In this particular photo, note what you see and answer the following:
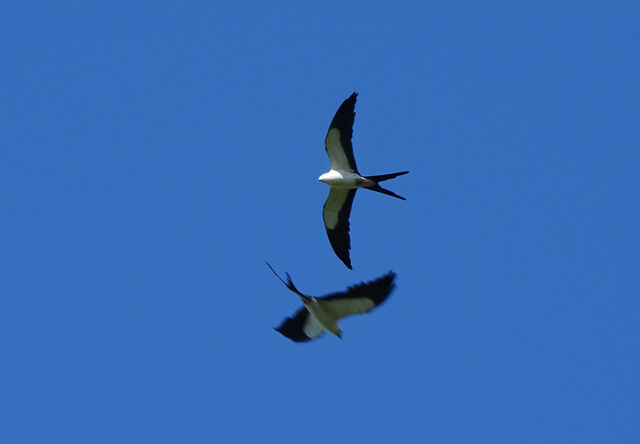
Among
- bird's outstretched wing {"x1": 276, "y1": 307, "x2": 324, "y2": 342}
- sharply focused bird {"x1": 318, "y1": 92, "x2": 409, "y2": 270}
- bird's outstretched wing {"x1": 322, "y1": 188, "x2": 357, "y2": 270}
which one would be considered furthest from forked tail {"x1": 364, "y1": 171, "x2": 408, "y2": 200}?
bird's outstretched wing {"x1": 276, "y1": 307, "x2": 324, "y2": 342}

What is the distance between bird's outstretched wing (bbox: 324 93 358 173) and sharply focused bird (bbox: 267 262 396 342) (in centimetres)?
322

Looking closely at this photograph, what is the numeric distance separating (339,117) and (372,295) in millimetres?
4250

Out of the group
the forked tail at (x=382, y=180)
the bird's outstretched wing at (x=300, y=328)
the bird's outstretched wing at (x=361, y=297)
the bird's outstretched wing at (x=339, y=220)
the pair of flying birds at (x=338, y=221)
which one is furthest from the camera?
the bird's outstretched wing at (x=339, y=220)

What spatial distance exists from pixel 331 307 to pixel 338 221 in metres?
3.91

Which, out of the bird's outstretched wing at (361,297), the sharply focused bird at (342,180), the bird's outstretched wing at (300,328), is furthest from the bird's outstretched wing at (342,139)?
the bird's outstretched wing at (361,297)

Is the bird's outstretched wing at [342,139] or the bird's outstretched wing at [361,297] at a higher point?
the bird's outstretched wing at [342,139]

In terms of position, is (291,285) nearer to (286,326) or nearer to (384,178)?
(286,326)

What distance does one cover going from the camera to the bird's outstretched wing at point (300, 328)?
1296cm

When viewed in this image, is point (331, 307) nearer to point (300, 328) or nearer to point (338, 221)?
point (300, 328)

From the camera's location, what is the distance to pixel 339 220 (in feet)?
52.2

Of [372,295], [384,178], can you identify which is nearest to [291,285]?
[372,295]

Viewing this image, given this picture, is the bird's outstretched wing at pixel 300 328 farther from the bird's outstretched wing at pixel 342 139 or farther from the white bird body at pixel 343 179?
the bird's outstretched wing at pixel 342 139

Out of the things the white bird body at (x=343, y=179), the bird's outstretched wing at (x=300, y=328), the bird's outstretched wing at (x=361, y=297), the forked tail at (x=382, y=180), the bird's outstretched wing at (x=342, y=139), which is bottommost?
the bird's outstretched wing at (x=361, y=297)

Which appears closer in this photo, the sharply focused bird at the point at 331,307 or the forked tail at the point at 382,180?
the sharply focused bird at the point at 331,307
